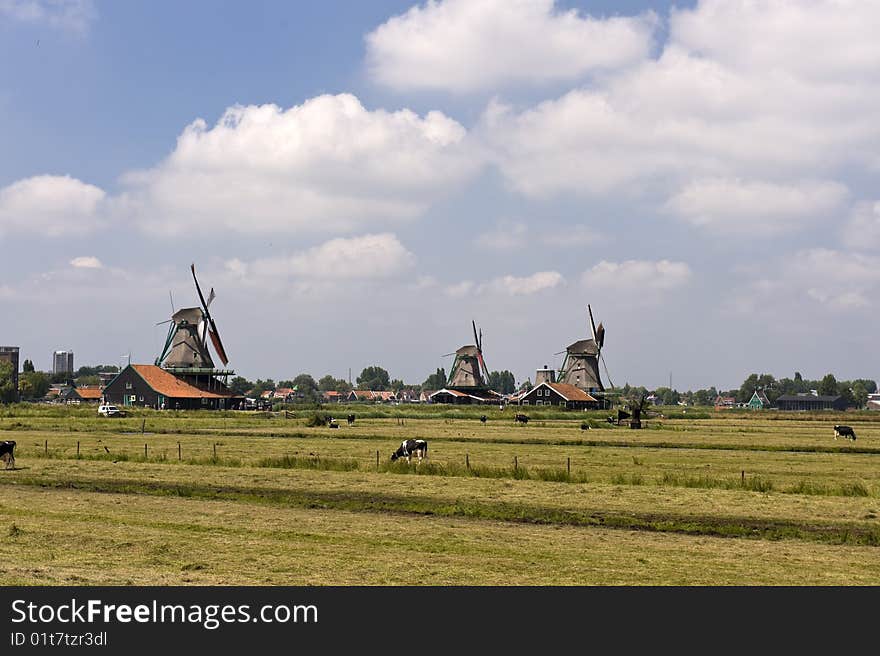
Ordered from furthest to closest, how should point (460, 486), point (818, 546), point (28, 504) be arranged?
point (460, 486) → point (28, 504) → point (818, 546)

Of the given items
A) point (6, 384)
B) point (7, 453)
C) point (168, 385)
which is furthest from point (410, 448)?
point (6, 384)

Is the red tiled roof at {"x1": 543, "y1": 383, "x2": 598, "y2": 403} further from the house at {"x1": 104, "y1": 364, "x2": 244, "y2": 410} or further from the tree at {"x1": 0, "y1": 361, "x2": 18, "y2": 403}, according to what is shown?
the tree at {"x1": 0, "y1": 361, "x2": 18, "y2": 403}

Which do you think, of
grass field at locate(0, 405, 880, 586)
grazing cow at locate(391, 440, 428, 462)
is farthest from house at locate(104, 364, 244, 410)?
grazing cow at locate(391, 440, 428, 462)

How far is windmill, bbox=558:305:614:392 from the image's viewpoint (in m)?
179

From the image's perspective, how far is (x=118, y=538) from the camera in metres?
22.2

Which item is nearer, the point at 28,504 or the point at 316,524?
the point at 316,524

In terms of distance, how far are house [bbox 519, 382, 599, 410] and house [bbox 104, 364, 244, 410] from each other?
58.4m

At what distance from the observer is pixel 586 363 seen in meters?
181

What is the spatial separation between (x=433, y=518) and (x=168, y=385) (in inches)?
4685

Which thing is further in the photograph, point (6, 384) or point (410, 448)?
point (6, 384)

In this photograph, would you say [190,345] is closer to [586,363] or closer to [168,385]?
[168,385]
